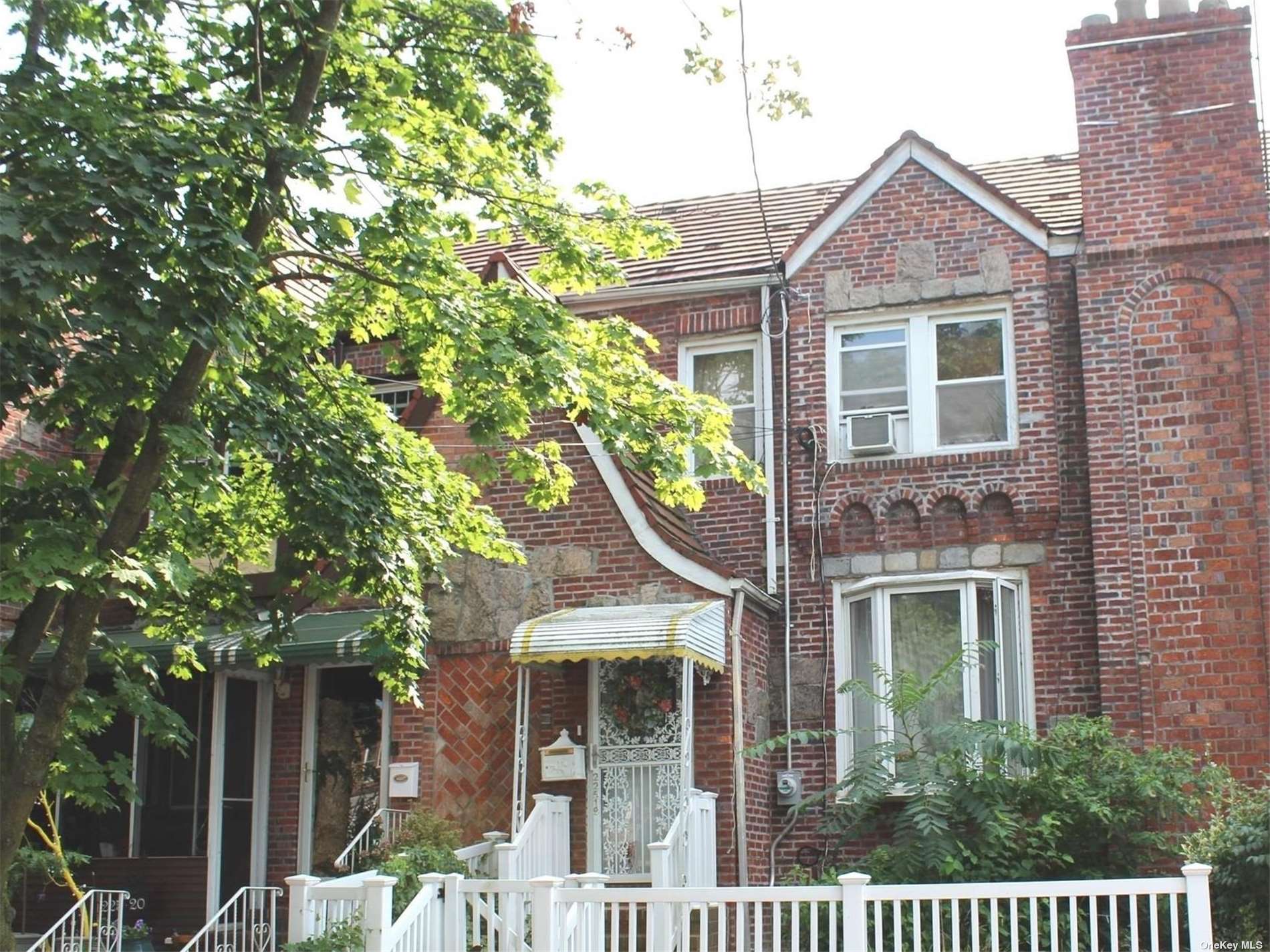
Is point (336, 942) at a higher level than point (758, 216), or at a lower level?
lower

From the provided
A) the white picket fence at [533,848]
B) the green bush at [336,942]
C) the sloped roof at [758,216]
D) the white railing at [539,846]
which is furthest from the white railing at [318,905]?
the sloped roof at [758,216]

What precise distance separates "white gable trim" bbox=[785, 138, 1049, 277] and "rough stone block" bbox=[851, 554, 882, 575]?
323cm

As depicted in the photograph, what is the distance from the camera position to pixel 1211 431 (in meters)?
14.8

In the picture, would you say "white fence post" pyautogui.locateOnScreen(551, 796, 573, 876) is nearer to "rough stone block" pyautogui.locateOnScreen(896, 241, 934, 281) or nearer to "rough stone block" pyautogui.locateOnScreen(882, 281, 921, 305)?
"rough stone block" pyautogui.locateOnScreen(882, 281, 921, 305)

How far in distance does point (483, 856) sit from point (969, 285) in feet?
24.9

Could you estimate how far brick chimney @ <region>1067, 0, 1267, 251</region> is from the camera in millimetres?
15398

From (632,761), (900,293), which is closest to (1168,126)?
(900,293)

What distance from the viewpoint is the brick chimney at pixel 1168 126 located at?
15398mm

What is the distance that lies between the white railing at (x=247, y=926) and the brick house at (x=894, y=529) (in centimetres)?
49

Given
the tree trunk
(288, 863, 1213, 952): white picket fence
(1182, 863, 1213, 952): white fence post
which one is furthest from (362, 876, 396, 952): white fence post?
(1182, 863, 1213, 952): white fence post

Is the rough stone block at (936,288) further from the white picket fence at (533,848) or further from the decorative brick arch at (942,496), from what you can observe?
the white picket fence at (533,848)

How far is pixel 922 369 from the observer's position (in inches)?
637

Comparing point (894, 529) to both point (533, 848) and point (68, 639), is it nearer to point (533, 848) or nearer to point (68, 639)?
point (533, 848)

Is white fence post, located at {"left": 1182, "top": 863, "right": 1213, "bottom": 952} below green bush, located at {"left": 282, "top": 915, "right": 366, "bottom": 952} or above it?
above
